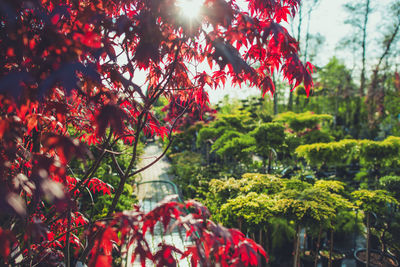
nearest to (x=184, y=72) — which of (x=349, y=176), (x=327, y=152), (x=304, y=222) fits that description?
(x=304, y=222)

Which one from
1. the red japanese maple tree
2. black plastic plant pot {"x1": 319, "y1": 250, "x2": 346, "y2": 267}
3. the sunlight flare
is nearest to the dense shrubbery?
black plastic plant pot {"x1": 319, "y1": 250, "x2": 346, "y2": 267}

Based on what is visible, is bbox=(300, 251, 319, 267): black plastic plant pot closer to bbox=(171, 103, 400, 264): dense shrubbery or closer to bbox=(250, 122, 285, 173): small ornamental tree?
bbox=(171, 103, 400, 264): dense shrubbery

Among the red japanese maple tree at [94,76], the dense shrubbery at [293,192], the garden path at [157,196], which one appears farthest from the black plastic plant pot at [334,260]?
the red japanese maple tree at [94,76]

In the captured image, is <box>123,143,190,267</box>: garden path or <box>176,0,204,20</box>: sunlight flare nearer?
<box>176,0,204,20</box>: sunlight flare

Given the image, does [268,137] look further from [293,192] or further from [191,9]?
[191,9]

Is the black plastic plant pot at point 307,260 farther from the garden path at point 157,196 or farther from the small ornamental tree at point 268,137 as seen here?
the small ornamental tree at point 268,137

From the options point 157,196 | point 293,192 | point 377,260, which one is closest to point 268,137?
point 377,260

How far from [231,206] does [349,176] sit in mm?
6609

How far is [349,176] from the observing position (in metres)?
7.50

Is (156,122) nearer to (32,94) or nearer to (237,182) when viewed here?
(32,94)

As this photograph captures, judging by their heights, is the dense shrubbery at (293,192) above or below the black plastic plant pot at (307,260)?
above

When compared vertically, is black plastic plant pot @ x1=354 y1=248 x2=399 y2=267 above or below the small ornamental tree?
below

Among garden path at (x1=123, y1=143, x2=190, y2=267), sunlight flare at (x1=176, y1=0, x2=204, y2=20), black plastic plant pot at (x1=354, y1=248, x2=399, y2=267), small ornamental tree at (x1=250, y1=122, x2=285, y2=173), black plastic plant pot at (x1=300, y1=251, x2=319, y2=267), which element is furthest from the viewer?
small ornamental tree at (x1=250, y1=122, x2=285, y2=173)

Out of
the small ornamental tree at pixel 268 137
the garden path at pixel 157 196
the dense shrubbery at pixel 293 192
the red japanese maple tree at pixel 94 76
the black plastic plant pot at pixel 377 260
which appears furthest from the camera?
the small ornamental tree at pixel 268 137
